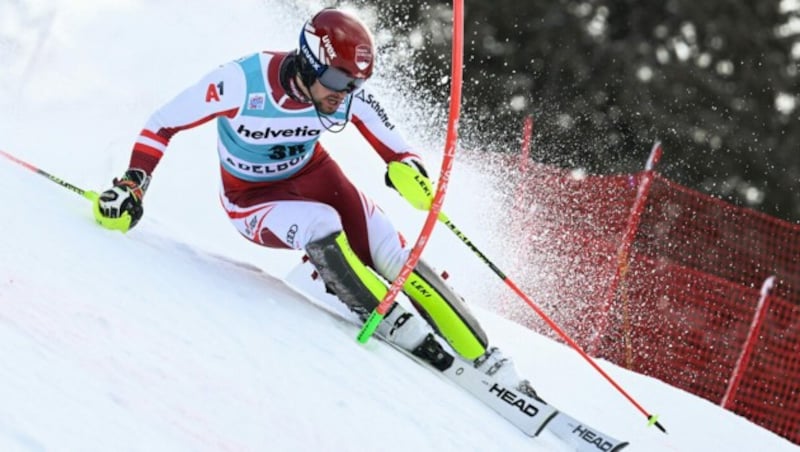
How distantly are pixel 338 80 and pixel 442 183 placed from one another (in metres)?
0.56

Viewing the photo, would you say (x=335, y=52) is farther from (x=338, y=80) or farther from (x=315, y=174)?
(x=315, y=174)

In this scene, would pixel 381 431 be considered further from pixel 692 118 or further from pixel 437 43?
pixel 692 118

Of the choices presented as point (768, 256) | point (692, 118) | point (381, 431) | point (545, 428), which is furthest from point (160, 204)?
point (692, 118)

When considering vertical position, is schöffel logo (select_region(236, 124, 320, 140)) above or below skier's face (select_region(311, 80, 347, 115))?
below

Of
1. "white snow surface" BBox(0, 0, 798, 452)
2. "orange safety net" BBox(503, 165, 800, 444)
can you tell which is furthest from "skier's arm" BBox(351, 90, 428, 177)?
"orange safety net" BBox(503, 165, 800, 444)

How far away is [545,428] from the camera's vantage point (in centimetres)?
371

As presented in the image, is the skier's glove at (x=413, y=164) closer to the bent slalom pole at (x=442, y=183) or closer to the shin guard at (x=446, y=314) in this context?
the bent slalom pole at (x=442, y=183)

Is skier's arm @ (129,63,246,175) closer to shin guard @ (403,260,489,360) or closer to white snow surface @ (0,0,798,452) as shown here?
white snow surface @ (0,0,798,452)

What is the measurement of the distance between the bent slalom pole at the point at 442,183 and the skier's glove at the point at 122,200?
38.2 inches

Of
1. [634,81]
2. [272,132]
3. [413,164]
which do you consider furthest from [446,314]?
[634,81]

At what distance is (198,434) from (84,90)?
645 centimetres

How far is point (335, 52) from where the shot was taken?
371 centimetres

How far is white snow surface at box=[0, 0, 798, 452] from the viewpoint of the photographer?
2.13 meters

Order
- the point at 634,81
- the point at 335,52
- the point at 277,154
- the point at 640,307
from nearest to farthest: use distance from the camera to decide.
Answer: the point at 335,52 → the point at 277,154 → the point at 640,307 → the point at 634,81
